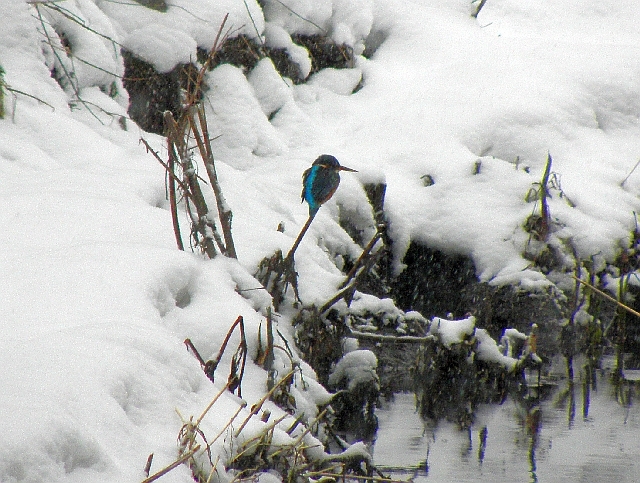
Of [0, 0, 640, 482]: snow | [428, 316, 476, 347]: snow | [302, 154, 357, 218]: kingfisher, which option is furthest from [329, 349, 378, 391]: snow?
[428, 316, 476, 347]: snow

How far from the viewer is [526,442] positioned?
3990mm

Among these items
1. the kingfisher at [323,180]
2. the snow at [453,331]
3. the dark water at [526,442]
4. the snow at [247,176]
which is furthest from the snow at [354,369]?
the snow at [453,331]

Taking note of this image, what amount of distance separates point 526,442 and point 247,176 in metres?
2.50

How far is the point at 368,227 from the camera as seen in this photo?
602cm

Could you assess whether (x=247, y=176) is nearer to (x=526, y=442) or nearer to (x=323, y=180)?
(x=323, y=180)

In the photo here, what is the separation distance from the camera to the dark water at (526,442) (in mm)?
3504

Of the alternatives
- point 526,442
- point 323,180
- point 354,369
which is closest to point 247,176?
point 323,180

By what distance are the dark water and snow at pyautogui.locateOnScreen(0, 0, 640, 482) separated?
0.54 m

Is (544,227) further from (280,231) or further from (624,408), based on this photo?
(280,231)

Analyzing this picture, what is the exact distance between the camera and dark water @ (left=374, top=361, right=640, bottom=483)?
3.50 metres

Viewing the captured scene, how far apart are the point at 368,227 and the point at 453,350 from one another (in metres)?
1.49

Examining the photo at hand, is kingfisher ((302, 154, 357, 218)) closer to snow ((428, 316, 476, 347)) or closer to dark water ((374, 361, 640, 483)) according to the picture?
dark water ((374, 361, 640, 483))

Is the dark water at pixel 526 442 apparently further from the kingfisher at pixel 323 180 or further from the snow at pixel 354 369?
the kingfisher at pixel 323 180

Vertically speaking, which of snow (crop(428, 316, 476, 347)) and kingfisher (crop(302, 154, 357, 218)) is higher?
kingfisher (crop(302, 154, 357, 218))
